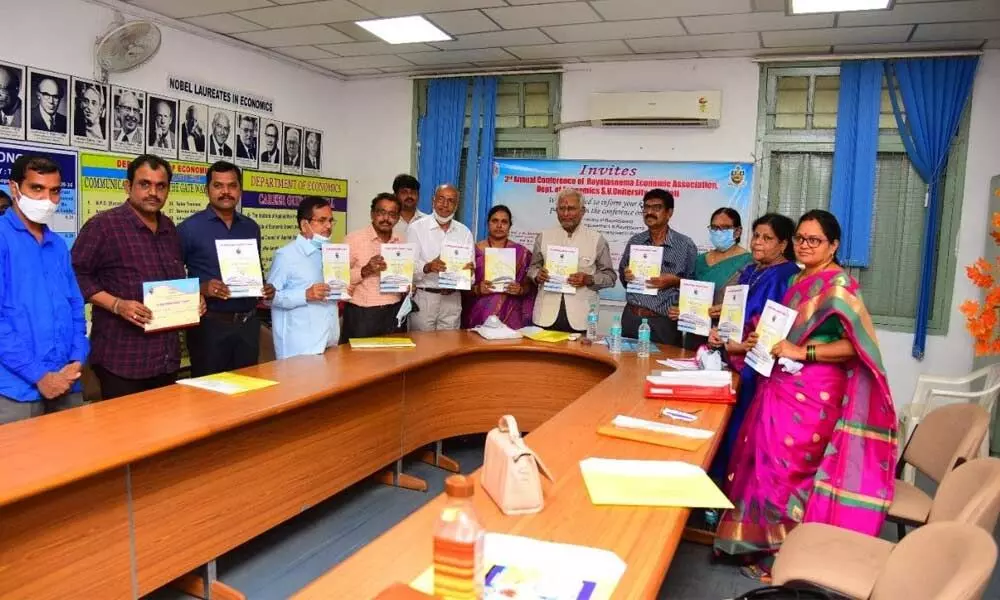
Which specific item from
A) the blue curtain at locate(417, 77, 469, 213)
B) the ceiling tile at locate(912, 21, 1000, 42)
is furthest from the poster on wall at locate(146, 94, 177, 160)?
the ceiling tile at locate(912, 21, 1000, 42)

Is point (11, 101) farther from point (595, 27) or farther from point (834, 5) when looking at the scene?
point (834, 5)

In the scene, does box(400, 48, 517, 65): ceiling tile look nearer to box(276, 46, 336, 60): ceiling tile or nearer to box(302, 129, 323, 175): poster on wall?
box(276, 46, 336, 60): ceiling tile

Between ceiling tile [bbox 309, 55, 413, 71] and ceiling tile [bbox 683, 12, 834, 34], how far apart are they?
2.62 m

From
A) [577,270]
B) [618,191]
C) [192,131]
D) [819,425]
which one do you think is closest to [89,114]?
[192,131]

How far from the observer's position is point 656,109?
5.64 m

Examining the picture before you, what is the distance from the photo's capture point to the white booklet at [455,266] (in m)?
4.29

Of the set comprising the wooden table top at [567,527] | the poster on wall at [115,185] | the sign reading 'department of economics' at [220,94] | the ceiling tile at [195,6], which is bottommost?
the wooden table top at [567,527]

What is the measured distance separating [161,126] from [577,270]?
3.24 metres

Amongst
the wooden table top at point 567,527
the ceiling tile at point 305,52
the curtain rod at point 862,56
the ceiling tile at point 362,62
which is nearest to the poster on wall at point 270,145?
the ceiling tile at point 305,52

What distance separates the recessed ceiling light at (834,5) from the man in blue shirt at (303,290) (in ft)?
10.1

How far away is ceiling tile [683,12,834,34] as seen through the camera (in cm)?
443

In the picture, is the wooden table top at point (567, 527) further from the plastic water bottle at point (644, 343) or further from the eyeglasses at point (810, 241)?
the plastic water bottle at point (644, 343)

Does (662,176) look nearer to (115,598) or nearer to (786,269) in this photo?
(786,269)

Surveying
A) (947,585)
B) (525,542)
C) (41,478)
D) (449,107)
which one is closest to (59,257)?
(41,478)
